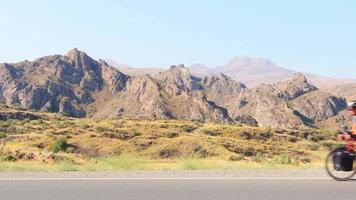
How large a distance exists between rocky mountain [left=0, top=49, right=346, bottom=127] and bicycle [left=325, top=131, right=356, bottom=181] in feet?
349

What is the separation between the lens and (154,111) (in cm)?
12231

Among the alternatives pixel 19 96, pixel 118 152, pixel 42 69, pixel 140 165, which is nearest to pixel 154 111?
pixel 19 96

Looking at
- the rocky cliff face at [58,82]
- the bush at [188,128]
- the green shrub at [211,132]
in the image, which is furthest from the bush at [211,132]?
the rocky cliff face at [58,82]

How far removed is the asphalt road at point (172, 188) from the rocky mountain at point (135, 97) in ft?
350

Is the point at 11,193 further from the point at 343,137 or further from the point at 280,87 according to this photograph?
the point at 280,87

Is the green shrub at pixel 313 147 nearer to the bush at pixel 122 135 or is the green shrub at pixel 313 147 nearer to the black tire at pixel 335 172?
the bush at pixel 122 135

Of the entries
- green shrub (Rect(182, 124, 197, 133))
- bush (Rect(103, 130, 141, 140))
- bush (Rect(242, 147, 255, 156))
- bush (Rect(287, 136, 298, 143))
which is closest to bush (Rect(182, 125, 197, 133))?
green shrub (Rect(182, 124, 197, 133))

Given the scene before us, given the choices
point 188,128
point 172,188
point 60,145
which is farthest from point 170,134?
point 172,188

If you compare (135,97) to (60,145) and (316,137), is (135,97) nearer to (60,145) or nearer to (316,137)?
(316,137)

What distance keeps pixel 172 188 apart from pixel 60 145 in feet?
→ 126

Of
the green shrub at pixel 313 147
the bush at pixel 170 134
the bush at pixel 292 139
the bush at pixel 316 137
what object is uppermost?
the bush at pixel 170 134

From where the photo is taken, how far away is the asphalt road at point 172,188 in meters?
8.56

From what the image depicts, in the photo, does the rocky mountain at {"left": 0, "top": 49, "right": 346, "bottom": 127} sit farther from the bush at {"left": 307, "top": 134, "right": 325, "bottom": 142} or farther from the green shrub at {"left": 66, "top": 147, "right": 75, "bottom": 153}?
the green shrub at {"left": 66, "top": 147, "right": 75, "bottom": 153}

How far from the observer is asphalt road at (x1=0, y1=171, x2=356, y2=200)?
8562 mm
